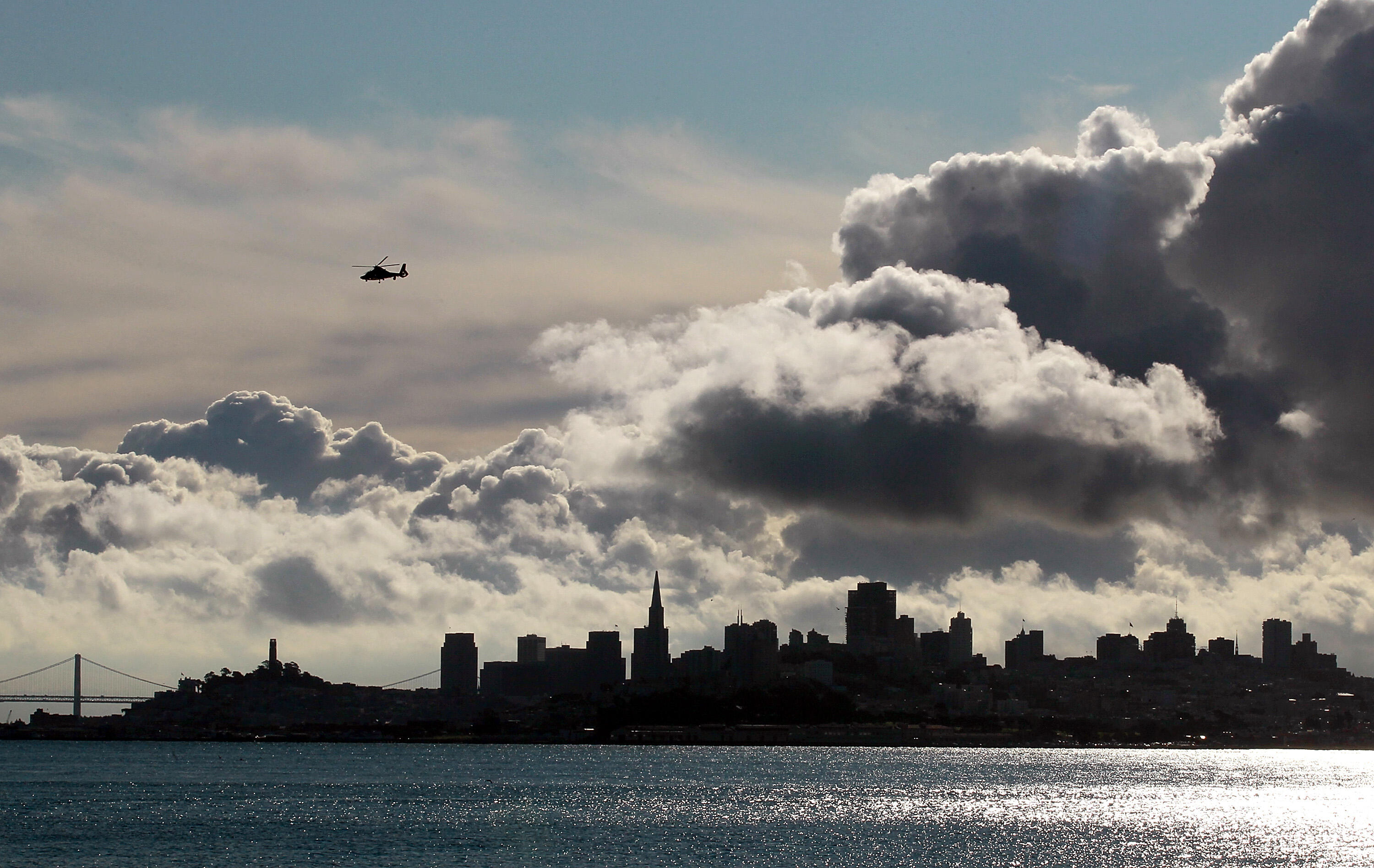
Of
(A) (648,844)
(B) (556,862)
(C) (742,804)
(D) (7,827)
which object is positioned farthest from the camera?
(C) (742,804)

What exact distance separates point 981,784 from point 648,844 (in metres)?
94.4

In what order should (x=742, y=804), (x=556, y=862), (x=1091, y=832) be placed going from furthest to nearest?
(x=742, y=804), (x=1091, y=832), (x=556, y=862)

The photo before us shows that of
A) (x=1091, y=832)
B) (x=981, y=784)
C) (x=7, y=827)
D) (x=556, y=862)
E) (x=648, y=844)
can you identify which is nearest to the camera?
(x=556, y=862)

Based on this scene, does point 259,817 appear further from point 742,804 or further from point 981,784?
point 981,784

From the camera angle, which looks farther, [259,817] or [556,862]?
[259,817]

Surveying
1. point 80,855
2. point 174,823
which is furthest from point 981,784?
point 80,855

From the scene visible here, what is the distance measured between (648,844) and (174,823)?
37.7 metres

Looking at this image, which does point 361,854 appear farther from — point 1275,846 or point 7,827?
point 1275,846

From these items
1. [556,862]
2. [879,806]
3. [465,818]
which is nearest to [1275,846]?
[879,806]

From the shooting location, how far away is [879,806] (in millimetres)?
142750

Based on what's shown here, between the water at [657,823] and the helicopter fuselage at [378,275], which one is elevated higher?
the helicopter fuselage at [378,275]

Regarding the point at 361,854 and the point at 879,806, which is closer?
the point at 361,854

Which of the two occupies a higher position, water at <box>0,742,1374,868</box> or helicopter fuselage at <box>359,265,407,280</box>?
helicopter fuselage at <box>359,265,407,280</box>

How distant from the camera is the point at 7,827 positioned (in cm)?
11000
